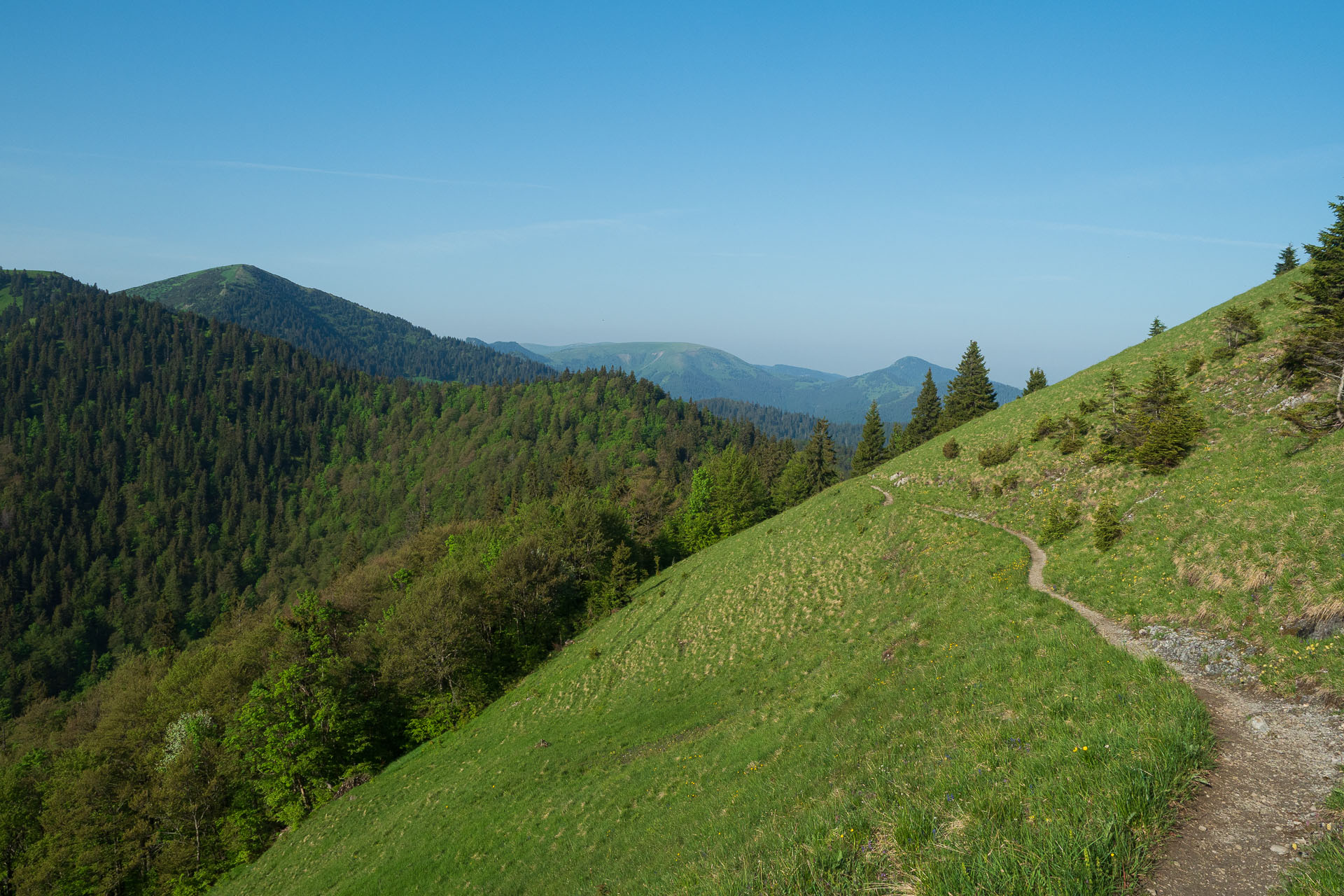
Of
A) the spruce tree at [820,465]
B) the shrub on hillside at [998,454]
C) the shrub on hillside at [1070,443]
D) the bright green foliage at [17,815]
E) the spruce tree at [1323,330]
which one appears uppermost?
the spruce tree at [1323,330]

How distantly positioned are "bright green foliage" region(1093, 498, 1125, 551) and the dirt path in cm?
1193

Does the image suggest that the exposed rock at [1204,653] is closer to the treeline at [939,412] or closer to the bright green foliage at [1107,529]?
the bright green foliage at [1107,529]

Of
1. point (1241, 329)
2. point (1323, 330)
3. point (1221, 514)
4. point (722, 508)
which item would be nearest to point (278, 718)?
point (1221, 514)

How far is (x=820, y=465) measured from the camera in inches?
3467

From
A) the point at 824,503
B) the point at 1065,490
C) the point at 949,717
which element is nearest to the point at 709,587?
the point at 824,503

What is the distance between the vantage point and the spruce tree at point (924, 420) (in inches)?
3027

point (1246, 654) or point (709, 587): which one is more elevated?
point (1246, 654)

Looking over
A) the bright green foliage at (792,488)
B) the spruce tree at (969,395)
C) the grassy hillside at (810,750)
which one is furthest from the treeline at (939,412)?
the grassy hillside at (810,750)

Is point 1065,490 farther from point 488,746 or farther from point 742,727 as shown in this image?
point 488,746

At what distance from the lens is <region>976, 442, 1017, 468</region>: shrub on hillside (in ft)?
133

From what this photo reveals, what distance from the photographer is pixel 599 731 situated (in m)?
32.0

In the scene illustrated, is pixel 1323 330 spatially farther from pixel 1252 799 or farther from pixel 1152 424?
pixel 1252 799

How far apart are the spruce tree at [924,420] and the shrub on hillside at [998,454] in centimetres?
3397

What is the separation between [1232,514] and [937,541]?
1383 cm
